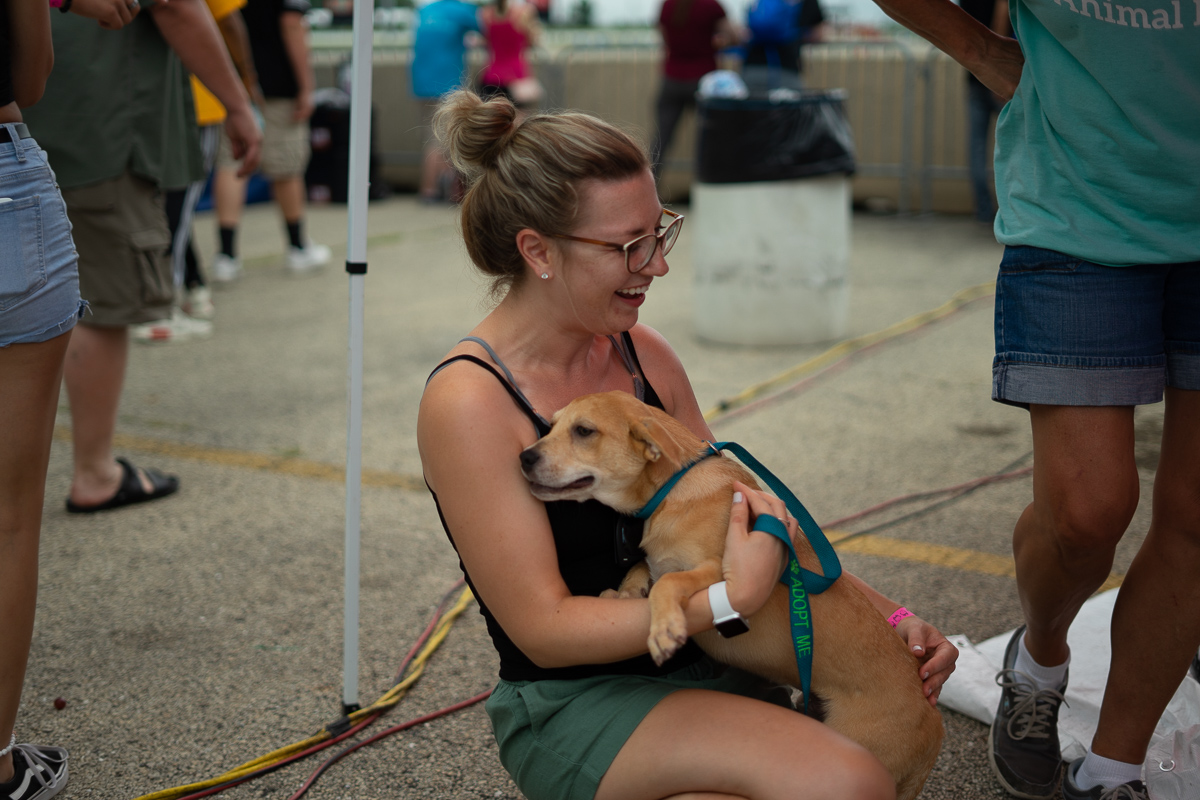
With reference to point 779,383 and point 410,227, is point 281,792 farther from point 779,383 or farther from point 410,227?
point 410,227

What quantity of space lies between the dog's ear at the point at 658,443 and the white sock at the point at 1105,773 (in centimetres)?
110

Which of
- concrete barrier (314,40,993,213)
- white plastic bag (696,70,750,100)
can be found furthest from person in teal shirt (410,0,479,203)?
white plastic bag (696,70,750,100)

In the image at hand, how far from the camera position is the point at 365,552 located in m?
3.79

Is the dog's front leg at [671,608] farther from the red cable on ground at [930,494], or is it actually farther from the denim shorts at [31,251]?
the red cable on ground at [930,494]

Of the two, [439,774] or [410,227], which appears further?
[410,227]

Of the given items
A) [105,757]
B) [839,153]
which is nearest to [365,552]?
[105,757]

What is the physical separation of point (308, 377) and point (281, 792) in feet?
12.4

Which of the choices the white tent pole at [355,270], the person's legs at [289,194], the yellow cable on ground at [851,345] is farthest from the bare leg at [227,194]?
the white tent pole at [355,270]

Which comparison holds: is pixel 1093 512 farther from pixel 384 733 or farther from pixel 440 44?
pixel 440 44

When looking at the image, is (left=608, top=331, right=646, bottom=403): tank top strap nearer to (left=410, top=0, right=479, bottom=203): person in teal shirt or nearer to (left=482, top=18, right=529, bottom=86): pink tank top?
(left=410, top=0, right=479, bottom=203): person in teal shirt

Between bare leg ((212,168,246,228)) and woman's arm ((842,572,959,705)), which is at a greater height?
bare leg ((212,168,246,228))

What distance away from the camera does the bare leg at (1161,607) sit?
209cm

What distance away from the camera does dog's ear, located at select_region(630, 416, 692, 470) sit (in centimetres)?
202

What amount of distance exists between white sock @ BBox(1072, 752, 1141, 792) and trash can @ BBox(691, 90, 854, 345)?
13.7 feet
